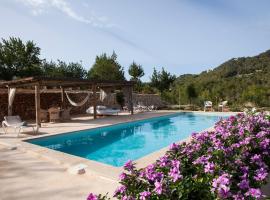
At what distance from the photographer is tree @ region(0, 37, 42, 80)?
27469 mm

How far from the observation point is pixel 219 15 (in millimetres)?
11414

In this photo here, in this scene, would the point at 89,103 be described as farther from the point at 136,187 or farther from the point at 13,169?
the point at 136,187

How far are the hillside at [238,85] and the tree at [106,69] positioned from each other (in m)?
6.70

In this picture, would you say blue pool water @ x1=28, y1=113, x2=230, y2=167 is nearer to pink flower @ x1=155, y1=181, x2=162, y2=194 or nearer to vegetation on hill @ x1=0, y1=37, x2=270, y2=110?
pink flower @ x1=155, y1=181, x2=162, y2=194

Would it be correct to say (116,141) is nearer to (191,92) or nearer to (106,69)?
(191,92)

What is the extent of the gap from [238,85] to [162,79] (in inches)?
275

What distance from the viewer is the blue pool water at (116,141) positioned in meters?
7.90

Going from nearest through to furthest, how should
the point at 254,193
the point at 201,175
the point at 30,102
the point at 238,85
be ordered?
the point at 254,193 < the point at 201,175 < the point at 30,102 < the point at 238,85

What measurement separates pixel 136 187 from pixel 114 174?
2.32 meters

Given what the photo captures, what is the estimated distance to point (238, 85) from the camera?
23953mm

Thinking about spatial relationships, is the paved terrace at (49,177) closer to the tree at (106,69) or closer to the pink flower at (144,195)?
the pink flower at (144,195)

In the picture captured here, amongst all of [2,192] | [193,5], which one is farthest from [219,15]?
[2,192]

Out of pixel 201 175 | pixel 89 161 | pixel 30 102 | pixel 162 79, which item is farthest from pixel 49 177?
pixel 162 79

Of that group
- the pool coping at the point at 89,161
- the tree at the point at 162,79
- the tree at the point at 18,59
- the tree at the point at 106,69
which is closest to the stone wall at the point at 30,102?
the pool coping at the point at 89,161
